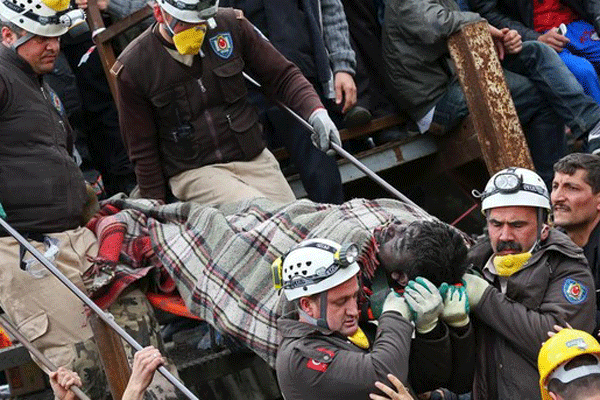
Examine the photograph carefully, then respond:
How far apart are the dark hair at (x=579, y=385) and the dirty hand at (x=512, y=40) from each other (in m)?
3.75

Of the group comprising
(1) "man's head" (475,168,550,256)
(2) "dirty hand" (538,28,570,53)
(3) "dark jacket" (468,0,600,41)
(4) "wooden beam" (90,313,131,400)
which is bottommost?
(4) "wooden beam" (90,313,131,400)

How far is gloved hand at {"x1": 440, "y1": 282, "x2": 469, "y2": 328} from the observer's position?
5.30 m

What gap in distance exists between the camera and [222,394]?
7371 millimetres

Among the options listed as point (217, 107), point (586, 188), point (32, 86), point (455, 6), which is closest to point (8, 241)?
point (32, 86)

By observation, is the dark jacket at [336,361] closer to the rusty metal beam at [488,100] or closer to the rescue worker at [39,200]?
the rescue worker at [39,200]

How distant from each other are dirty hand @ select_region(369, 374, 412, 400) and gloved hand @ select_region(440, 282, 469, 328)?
37 cm

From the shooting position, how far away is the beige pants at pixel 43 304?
6.26 meters

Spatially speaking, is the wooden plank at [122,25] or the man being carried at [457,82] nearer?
the wooden plank at [122,25]

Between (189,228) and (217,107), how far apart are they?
69 cm

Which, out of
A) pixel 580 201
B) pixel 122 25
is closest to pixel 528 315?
pixel 580 201

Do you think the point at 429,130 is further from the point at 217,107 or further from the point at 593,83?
the point at 217,107

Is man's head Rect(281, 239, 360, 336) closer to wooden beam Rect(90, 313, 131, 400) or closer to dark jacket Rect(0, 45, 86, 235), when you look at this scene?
wooden beam Rect(90, 313, 131, 400)

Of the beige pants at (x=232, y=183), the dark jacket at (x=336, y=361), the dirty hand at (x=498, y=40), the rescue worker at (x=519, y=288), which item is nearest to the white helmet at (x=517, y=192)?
the rescue worker at (x=519, y=288)

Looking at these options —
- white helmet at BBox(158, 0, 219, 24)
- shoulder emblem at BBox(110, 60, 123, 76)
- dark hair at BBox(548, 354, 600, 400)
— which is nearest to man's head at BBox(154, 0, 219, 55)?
white helmet at BBox(158, 0, 219, 24)
